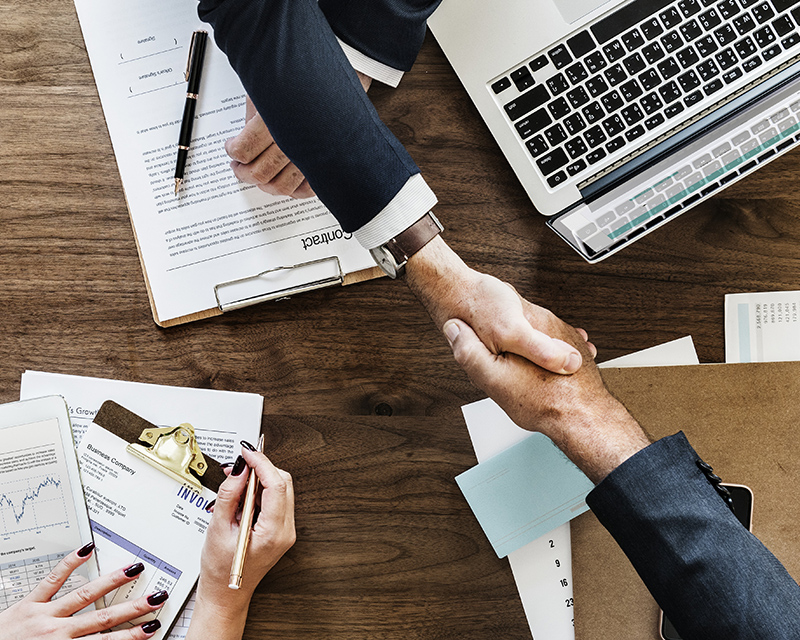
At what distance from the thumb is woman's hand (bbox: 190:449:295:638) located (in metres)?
0.31

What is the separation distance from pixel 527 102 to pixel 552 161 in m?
0.08

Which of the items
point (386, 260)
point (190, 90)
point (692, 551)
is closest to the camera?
point (692, 551)

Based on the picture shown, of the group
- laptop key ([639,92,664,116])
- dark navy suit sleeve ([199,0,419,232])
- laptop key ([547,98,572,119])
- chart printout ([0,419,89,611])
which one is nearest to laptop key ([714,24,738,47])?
laptop key ([639,92,664,116])

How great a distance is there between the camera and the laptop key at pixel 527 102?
838 mm

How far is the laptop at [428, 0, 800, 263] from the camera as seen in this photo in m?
0.82

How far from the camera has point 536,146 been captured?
85 centimetres

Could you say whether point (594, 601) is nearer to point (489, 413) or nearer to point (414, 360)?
point (489, 413)

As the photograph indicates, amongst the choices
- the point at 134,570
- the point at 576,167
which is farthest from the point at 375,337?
the point at 134,570

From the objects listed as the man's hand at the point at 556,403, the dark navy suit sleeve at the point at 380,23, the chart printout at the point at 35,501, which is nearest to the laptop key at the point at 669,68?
the dark navy suit sleeve at the point at 380,23

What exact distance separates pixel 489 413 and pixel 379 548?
0.25m

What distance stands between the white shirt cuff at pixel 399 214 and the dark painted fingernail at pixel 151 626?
0.61 m

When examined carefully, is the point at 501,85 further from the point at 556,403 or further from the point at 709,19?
the point at 556,403

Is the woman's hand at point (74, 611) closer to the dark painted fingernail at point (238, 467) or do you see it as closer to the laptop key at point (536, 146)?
the dark painted fingernail at point (238, 467)

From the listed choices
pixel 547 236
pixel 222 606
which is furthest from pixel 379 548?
pixel 547 236
